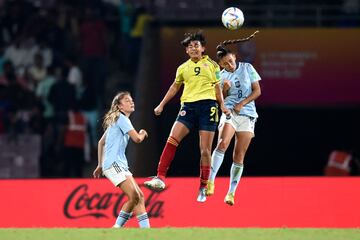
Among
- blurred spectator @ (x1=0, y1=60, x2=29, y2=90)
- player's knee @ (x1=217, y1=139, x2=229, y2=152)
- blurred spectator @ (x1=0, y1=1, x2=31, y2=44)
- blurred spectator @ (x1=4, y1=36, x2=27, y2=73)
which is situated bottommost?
blurred spectator @ (x1=0, y1=60, x2=29, y2=90)

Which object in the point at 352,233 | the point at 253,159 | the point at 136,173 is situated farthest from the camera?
the point at 253,159

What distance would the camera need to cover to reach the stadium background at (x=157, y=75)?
89.3 ft

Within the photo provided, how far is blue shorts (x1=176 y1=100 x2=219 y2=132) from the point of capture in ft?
60.2

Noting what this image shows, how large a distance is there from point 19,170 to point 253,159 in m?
5.00

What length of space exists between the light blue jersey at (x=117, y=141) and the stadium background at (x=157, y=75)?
8049 mm

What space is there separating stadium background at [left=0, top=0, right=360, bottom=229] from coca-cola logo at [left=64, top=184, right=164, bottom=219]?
3.89 metres

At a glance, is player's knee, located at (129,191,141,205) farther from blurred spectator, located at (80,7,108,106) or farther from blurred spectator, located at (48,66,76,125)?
blurred spectator, located at (80,7,108,106)

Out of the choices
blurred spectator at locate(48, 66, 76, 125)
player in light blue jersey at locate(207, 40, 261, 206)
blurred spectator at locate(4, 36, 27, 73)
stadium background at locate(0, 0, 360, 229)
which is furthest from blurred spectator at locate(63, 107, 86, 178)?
player in light blue jersey at locate(207, 40, 261, 206)

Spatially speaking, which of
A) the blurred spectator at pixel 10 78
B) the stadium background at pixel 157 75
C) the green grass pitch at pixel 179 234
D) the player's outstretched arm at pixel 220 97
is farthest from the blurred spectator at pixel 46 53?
the green grass pitch at pixel 179 234

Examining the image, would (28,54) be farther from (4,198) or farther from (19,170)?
(4,198)

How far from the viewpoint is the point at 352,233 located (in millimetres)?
17172

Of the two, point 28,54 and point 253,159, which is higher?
point 28,54

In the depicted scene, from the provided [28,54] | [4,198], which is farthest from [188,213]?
[28,54]

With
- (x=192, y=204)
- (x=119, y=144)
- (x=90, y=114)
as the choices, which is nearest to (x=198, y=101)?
(x=119, y=144)
